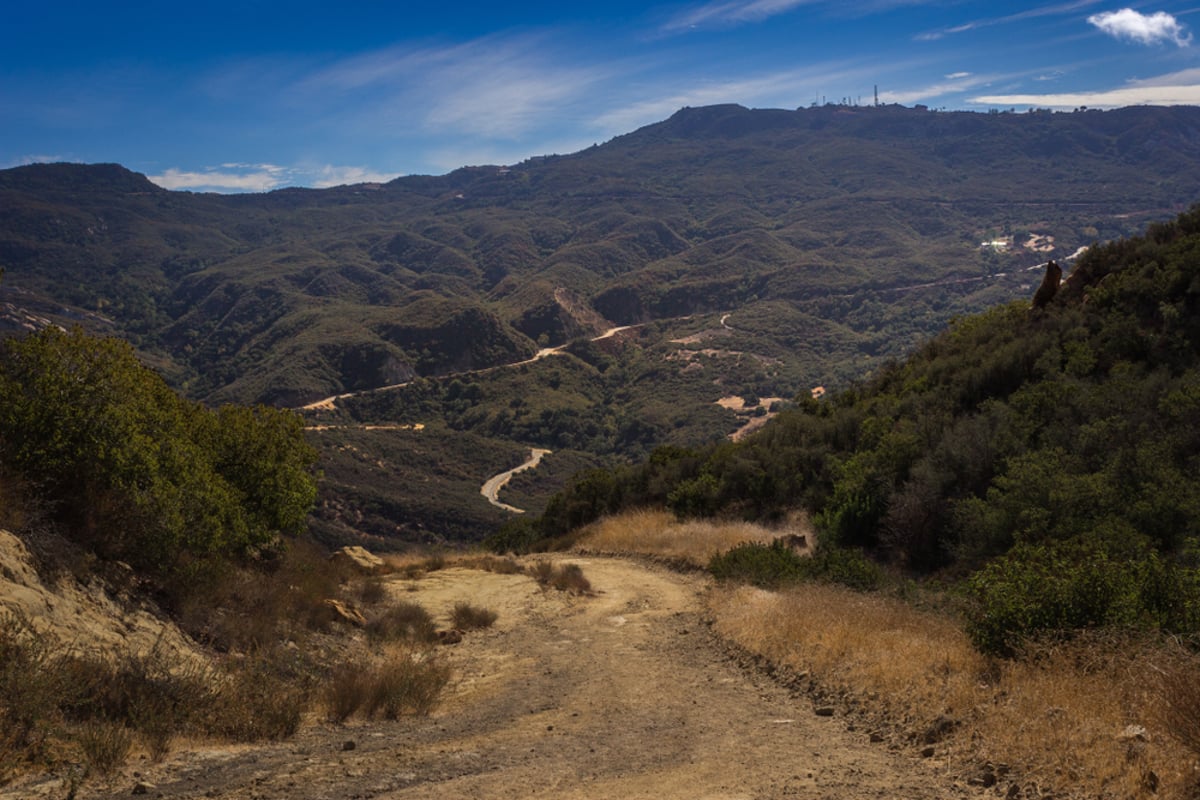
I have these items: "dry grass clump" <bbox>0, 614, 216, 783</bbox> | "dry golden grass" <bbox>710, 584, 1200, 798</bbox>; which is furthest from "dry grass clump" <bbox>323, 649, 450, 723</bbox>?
"dry golden grass" <bbox>710, 584, 1200, 798</bbox>

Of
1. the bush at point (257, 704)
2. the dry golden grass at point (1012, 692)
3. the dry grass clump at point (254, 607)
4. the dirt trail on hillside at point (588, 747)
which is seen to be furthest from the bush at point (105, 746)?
the dry golden grass at point (1012, 692)

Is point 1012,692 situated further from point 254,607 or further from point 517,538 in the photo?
point 517,538

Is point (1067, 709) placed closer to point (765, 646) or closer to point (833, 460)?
point (765, 646)

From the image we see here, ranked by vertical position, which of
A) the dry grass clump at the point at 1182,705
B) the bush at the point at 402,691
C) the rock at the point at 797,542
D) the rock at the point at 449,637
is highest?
the dry grass clump at the point at 1182,705

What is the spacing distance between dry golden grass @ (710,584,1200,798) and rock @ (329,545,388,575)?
12122 millimetres

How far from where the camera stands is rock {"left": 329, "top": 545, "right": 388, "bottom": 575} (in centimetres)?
1861

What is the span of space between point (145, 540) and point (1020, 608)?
32.1 ft

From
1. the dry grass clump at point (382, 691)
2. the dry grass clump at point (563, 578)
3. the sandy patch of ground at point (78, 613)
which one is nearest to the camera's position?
the sandy patch of ground at point (78, 613)

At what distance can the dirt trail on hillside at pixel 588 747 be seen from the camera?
5.29m

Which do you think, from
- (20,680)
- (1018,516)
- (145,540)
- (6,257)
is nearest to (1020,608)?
(1018,516)

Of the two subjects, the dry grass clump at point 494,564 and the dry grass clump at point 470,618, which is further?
the dry grass clump at point 494,564

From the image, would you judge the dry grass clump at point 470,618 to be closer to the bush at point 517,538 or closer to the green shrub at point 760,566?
the green shrub at point 760,566

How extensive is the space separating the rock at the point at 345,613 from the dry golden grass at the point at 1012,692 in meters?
6.42

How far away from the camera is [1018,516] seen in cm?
1296
